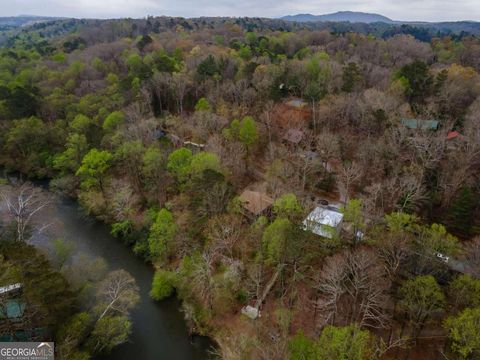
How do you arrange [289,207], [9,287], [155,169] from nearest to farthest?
[9,287], [289,207], [155,169]

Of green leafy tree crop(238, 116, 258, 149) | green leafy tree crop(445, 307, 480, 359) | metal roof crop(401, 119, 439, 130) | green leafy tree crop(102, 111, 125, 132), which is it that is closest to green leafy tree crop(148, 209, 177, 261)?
green leafy tree crop(238, 116, 258, 149)

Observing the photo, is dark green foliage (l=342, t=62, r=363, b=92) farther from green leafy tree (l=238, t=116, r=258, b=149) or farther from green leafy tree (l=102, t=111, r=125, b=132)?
green leafy tree (l=102, t=111, r=125, b=132)

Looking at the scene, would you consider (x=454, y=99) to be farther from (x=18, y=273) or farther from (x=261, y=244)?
(x=18, y=273)

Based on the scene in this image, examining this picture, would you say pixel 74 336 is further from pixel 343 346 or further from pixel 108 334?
pixel 343 346

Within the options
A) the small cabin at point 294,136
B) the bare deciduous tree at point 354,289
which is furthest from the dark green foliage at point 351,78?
the bare deciduous tree at point 354,289

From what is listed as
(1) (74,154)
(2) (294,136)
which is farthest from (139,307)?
(2) (294,136)

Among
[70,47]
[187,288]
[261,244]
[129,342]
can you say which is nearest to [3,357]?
[129,342]

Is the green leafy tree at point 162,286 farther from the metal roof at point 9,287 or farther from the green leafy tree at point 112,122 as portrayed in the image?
the green leafy tree at point 112,122

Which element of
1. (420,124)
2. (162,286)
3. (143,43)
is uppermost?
(143,43)
